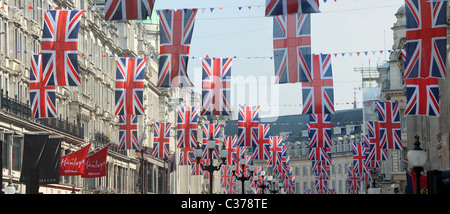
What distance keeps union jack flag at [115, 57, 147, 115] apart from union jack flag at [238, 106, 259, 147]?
13126 mm

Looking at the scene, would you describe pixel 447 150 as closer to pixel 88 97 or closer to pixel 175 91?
pixel 88 97

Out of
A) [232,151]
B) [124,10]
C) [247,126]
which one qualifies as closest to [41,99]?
[124,10]

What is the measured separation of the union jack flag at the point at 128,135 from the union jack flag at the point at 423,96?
26.8m

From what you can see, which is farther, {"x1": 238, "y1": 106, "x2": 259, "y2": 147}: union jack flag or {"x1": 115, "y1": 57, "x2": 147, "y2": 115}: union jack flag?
{"x1": 238, "y1": 106, "x2": 259, "y2": 147}: union jack flag

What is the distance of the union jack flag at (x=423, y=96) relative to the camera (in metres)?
28.6

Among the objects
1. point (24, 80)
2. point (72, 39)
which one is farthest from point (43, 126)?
point (72, 39)

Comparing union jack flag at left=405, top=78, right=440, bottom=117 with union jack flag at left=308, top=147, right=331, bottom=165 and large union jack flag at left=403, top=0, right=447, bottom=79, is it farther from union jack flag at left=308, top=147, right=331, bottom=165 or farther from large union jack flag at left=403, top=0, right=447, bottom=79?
union jack flag at left=308, top=147, right=331, bottom=165

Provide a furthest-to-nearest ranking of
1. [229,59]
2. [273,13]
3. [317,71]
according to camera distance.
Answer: [229,59] → [317,71] → [273,13]

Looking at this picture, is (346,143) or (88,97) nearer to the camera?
(88,97)

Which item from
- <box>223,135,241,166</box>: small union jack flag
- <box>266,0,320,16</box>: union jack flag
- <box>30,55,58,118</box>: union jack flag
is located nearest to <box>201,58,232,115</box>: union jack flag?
<box>30,55,58,118</box>: union jack flag

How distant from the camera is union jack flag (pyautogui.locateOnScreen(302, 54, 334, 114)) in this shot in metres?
35.2

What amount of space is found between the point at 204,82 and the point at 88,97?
30784 millimetres

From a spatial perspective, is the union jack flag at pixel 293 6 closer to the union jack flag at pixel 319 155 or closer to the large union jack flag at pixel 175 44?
the large union jack flag at pixel 175 44

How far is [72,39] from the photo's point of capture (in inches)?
1304
